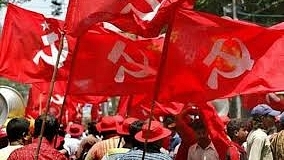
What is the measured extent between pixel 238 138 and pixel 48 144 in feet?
10.8

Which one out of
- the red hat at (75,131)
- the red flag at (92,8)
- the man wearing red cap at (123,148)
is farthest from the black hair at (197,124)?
the red hat at (75,131)

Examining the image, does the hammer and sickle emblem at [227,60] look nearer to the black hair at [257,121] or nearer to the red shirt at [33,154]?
the red shirt at [33,154]

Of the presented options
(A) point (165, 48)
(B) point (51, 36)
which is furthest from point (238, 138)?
(A) point (165, 48)

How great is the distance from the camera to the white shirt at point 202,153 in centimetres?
711

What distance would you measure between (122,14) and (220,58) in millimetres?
926

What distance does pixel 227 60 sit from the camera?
21.3ft

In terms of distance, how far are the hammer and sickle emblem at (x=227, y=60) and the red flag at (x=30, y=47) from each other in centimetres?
339

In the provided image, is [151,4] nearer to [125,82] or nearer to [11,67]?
[125,82]

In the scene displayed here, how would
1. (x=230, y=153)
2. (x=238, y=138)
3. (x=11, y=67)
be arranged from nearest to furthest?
1. (x=230, y=153)
2. (x=238, y=138)
3. (x=11, y=67)

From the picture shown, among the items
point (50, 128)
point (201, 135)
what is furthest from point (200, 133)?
point (50, 128)

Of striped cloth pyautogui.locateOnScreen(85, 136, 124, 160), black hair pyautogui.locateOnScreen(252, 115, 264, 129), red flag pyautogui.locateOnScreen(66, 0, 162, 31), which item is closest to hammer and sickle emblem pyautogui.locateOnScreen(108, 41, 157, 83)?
striped cloth pyautogui.locateOnScreen(85, 136, 124, 160)

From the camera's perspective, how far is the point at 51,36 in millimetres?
9969

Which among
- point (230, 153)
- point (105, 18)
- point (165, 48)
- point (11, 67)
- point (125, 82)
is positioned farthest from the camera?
point (11, 67)

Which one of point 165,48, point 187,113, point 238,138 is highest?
point 165,48
